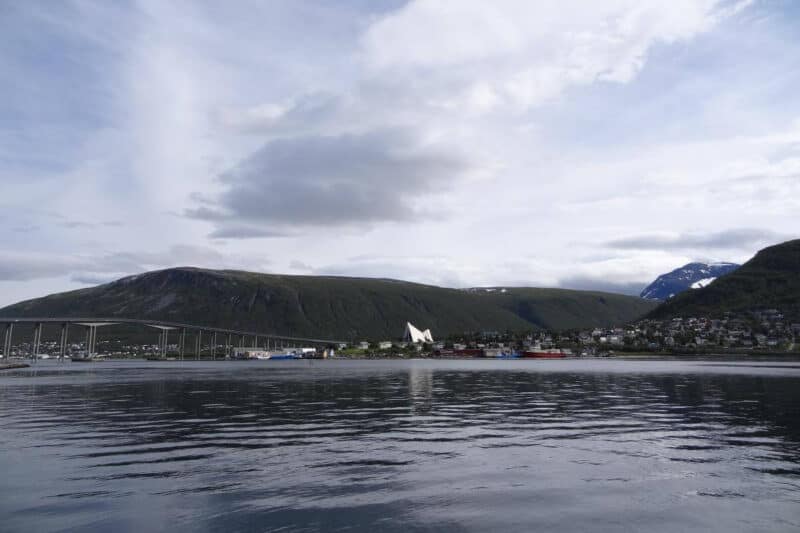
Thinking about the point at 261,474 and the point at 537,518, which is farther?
the point at 261,474

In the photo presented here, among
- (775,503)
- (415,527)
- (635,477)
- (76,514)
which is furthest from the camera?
(635,477)

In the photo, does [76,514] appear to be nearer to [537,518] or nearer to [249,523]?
[249,523]

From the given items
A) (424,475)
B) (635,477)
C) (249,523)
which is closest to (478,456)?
(424,475)

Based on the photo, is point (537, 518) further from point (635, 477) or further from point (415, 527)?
point (635, 477)

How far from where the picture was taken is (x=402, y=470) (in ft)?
86.0

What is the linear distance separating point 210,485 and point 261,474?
261 cm

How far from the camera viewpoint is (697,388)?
82.2 meters

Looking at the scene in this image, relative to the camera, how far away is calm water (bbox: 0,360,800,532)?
1919 cm

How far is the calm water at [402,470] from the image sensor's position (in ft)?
63.0

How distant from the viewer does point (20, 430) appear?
40.0 meters

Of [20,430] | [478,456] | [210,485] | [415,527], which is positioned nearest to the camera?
[415,527]

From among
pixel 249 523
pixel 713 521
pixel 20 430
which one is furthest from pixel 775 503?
pixel 20 430

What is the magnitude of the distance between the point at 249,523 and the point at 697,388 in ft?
264

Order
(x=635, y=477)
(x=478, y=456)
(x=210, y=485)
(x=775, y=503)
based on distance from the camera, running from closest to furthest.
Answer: (x=775, y=503) → (x=210, y=485) → (x=635, y=477) → (x=478, y=456)
